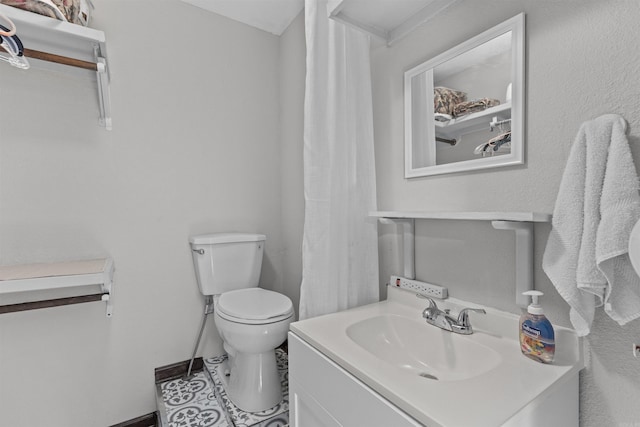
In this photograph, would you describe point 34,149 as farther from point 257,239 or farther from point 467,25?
point 467,25

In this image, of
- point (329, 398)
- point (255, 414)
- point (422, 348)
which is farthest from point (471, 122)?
point (255, 414)

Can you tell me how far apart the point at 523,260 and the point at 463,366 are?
1.14ft

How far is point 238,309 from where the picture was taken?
140 centimetres

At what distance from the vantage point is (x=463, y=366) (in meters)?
0.87

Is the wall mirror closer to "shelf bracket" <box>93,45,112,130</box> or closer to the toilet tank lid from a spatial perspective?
the toilet tank lid

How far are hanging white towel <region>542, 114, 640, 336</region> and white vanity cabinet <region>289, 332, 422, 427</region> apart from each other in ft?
1.63

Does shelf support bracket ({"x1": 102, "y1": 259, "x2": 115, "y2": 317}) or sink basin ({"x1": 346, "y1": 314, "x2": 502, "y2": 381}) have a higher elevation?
shelf support bracket ({"x1": 102, "y1": 259, "x2": 115, "y2": 317})

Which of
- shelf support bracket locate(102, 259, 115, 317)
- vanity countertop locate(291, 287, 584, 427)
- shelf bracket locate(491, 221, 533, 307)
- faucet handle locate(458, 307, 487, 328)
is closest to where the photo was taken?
vanity countertop locate(291, 287, 584, 427)

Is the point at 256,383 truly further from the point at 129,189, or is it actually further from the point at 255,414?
the point at 129,189

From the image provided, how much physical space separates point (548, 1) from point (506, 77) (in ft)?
0.65

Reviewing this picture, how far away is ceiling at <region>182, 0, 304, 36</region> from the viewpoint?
1768mm

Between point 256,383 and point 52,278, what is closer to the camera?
point 52,278

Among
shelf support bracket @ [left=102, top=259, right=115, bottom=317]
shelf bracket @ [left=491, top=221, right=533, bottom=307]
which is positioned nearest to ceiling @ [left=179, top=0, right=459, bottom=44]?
shelf bracket @ [left=491, top=221, right=533, bottom=307]

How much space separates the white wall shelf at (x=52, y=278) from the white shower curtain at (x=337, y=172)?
87 centimetres
